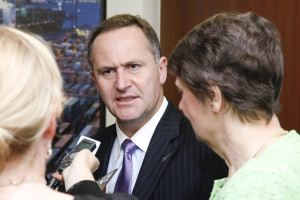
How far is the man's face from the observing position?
1.79m

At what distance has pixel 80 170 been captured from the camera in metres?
1.36

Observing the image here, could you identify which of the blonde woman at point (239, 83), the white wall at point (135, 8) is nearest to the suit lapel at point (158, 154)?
the blonde woman at point (239, 83)

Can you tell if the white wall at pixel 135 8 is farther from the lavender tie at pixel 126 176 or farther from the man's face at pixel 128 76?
the lavender tie at pixel 126 176

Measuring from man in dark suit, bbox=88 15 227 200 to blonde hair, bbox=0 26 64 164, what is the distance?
0.85m

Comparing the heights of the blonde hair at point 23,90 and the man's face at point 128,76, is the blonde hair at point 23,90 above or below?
above

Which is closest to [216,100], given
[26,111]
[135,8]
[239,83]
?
[239,83]

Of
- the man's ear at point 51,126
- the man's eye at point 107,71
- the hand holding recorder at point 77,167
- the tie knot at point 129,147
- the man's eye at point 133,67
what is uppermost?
the man's ear at point 51,126

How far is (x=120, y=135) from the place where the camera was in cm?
187

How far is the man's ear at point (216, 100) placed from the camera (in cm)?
122

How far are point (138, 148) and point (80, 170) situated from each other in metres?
0.48

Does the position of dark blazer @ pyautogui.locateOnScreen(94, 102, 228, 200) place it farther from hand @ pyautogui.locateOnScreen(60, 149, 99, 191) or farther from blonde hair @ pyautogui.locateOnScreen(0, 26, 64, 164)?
blonde hair @ pyautogui.locateOnScreen(0, 26, 64, 164)

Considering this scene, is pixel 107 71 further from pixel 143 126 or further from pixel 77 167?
pixel 77 167

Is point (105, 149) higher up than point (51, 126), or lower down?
lower down

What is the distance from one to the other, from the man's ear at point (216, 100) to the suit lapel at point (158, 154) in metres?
0.48
